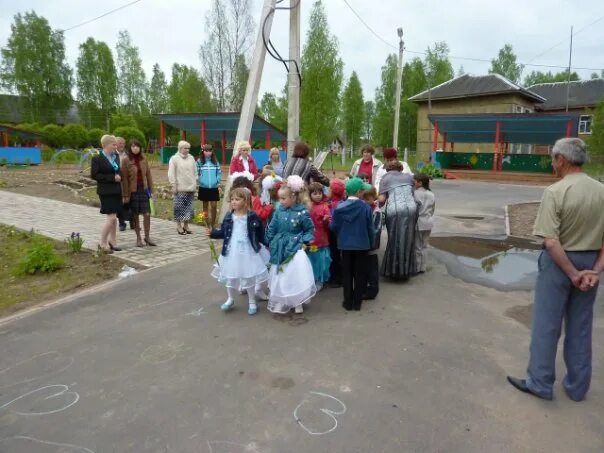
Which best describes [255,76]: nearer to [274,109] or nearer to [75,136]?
[75,136]

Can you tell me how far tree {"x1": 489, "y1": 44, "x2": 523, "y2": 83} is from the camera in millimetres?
57969

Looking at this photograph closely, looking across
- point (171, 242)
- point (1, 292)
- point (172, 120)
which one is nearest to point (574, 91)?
point (172, 120)

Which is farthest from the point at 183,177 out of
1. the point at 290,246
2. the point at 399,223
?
the point at 399,223

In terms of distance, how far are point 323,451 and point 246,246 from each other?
259cm

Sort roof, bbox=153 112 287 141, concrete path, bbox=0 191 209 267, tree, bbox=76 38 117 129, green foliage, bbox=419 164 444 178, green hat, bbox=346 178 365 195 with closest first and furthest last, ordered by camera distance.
Result: green hat, bbox=346 178 365 195 → concrete path, bbox=0 191 209 267 → green foliage, bbox=419 164 444 178 → roof, bbox=153 112 287 141 → tree, bbox=76 38 117 129

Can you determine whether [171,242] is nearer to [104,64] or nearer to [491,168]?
[491,168]

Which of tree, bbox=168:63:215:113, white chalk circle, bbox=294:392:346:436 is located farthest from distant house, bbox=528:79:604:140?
white chalk circle, bbox=294:392:346:436

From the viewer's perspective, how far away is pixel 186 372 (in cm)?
356

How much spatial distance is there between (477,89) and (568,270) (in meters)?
37.9

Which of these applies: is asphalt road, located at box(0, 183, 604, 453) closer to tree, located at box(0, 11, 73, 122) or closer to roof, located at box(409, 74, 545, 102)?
roof, located at box(409, 74, 545, 102)

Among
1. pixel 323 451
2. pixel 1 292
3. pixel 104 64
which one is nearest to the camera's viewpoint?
pixel 323 451

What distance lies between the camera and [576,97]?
4375cm

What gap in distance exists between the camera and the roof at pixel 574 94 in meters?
42.8

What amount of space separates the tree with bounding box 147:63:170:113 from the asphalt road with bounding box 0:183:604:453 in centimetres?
5779
